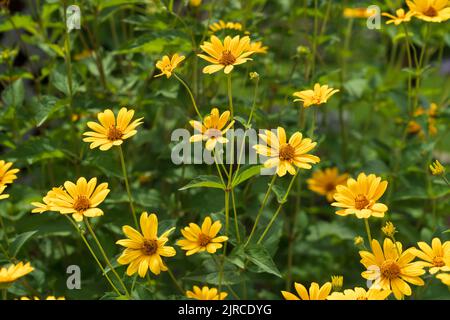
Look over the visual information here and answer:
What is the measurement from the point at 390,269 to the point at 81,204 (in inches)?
21.8

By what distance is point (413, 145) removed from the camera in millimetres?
1652

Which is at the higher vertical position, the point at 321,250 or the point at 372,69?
the point at 372,69

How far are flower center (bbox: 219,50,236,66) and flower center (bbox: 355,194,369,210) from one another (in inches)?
13.7

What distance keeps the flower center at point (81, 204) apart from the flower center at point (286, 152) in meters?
0.36

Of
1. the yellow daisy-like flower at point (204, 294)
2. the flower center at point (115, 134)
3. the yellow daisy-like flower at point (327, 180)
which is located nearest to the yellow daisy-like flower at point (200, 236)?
the yellow daisy-like flower at point (204, 294)

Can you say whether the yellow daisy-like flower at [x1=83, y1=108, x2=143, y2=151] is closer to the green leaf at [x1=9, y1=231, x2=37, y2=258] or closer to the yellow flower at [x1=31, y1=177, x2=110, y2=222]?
the yellow flower at [x1=31, y1=177, x2=110, y2=222]

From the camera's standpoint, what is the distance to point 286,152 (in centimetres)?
113

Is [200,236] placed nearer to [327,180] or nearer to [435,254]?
[435,254]

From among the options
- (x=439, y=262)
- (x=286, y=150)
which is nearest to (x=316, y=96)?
(x=286, y=150)
